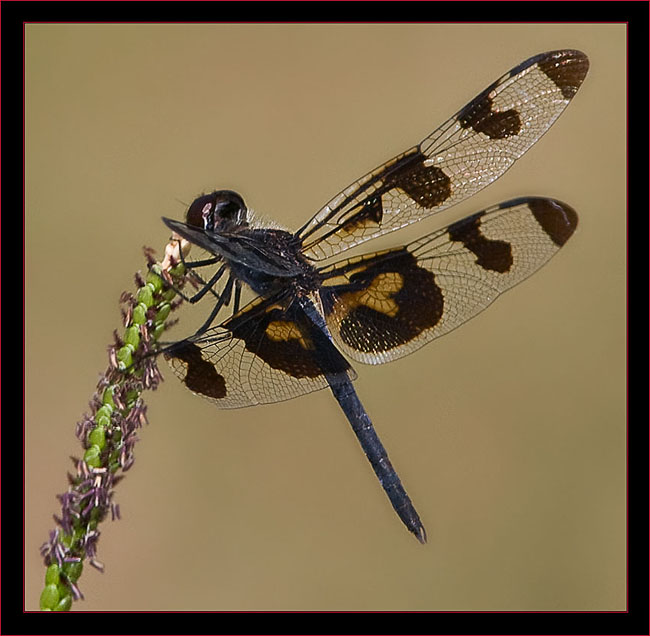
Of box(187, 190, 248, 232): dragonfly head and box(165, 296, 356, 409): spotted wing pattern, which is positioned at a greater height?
box(187, 190, 248, 232): dragonfly head

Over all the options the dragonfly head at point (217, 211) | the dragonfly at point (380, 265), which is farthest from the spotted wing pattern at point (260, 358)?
the dragonfly head at point (217, 211)

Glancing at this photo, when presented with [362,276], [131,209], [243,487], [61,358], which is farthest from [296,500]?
[362,276]

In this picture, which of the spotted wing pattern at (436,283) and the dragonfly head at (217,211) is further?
the spotted wing pattern at (436,283)

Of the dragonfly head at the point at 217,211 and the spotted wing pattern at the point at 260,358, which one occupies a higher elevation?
the dragonfly head at the point at 217,211

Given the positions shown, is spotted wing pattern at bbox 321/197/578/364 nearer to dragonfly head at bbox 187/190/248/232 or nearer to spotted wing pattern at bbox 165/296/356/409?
spotted wing pattern at bbox 165/296/356/409

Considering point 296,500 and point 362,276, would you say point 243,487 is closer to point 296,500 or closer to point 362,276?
point 296,500

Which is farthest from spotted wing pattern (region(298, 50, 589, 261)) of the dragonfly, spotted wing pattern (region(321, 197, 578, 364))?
spotted wing pattern (region(321, 197, 578, 364))

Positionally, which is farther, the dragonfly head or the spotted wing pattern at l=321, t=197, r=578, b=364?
the spotted wing pattern at l=321, t=197, r=578, b=364

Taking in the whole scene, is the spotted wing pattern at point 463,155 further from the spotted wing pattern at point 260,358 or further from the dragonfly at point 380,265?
the spotted wing pattern at point 260,358
